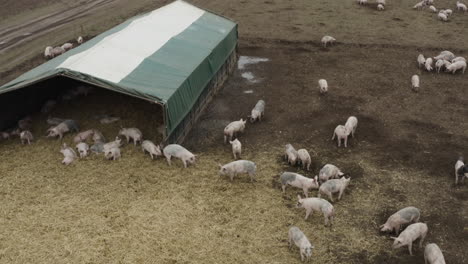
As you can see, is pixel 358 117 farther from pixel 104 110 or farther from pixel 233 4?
pixel 233 4

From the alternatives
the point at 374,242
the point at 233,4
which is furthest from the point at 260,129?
the point at 233,4

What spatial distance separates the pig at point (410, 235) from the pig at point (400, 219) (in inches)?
14.8

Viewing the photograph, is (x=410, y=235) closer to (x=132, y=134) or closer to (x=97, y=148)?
(x=132, y=134)

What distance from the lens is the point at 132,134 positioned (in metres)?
15.6

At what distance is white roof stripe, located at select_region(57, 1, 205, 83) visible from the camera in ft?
50.2

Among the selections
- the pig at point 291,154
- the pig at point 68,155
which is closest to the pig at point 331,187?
the pig at point 291,154

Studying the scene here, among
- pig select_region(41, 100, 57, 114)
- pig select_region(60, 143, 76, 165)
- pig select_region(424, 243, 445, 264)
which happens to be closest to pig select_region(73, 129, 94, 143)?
pig select_region(60, 143, 76, 165)

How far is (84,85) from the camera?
1986 cm

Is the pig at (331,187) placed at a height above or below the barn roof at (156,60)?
below

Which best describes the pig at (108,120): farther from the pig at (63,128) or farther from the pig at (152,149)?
the pig at (152,149)

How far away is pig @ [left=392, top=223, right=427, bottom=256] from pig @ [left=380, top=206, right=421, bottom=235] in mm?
377

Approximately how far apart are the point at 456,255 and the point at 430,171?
3936 millimetres

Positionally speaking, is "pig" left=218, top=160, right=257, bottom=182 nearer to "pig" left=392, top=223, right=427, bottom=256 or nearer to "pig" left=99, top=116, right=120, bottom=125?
"pig" left=392, top=223, right=427, bottom=256

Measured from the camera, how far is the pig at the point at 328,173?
1333cm
